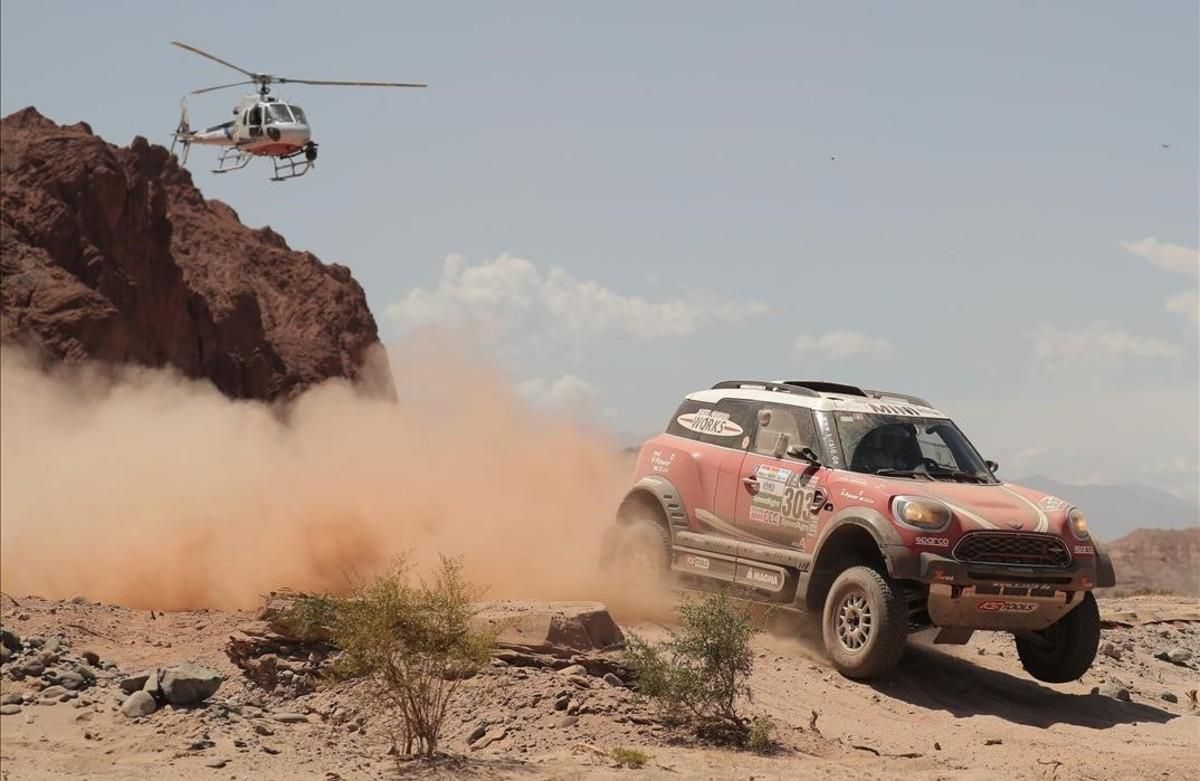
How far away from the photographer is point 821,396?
46.4ft

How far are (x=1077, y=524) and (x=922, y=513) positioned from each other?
1.50 m

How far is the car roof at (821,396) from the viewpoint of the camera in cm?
1402

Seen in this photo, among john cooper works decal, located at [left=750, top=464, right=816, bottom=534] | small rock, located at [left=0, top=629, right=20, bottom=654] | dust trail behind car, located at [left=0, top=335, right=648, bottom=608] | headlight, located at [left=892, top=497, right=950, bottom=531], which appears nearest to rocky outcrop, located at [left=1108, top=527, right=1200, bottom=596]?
dust trail behind car, located at [left=0, top=335, right=648, bottom=608]

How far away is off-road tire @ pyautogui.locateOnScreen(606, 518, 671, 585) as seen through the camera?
15.0 metres

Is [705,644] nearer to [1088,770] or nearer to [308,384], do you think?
[1088,770]

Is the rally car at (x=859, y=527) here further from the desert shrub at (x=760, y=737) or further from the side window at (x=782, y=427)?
the desert shrub at (x=760, y=737)

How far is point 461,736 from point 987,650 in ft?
21.9

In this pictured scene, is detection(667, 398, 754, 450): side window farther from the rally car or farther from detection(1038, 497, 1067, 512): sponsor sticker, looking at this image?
detection(1038, 497, 1067, 512): sponsor sticker

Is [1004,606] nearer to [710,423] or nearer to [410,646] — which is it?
[710,423]

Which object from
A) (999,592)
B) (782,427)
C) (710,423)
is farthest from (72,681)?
(999,592)

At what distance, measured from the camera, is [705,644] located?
11.1m

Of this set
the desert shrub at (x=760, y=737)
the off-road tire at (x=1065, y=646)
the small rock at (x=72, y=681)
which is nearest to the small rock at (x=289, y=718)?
the small rock at (x=72, y=681)

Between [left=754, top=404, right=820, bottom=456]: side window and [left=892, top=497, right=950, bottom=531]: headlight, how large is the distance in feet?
4.60

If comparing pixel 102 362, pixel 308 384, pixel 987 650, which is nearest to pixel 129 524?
pixel 987 650
